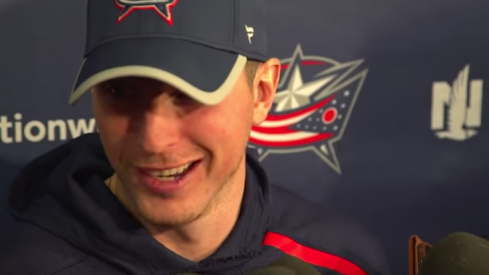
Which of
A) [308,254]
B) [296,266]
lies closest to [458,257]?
[296,266]

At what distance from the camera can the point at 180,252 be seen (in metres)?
0.94

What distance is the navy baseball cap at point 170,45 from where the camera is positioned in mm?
771

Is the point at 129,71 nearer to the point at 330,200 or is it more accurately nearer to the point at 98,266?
the point at 98,266

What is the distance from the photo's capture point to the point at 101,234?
2.95ft

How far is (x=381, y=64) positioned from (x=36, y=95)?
0.52 m

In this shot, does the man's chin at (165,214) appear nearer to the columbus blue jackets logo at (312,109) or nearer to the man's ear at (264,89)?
the man's ear at (264,89)

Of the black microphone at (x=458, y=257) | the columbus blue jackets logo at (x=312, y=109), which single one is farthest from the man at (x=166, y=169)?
the black microphone at (x=458, y=257)

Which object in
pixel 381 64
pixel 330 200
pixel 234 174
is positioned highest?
pixel 381 64

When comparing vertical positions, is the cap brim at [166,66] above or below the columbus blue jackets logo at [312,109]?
above

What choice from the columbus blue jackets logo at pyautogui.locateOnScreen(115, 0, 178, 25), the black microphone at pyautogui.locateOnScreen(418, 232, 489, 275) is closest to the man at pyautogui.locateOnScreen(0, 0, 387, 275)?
the columbus blue jackets logo at pyautogui.locateOnScreen(115, 0, 178, 25)

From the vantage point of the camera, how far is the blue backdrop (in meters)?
1.16

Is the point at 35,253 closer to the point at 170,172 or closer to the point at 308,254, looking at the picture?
the point at 170,172

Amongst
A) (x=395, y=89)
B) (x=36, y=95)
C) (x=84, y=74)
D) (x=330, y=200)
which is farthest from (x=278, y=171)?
(x=84, y=74)

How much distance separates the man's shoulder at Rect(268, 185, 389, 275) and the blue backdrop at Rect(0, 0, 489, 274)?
135 millimetres
